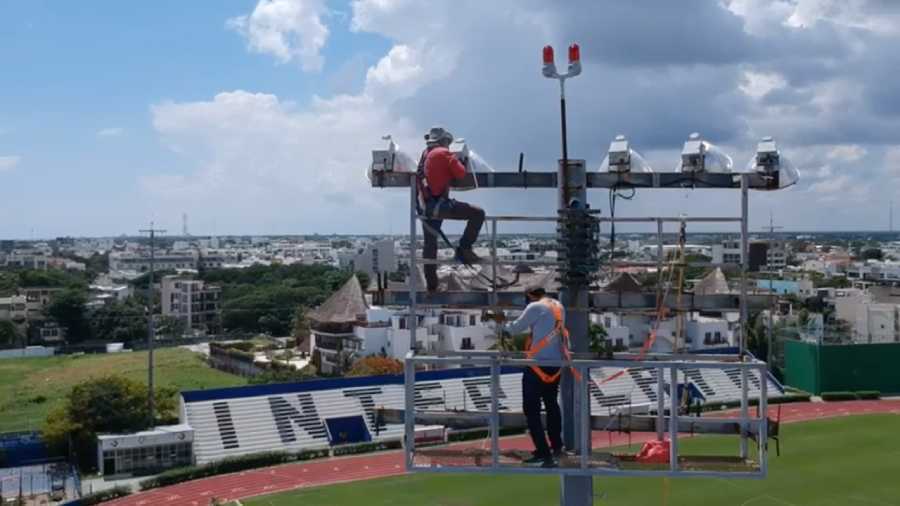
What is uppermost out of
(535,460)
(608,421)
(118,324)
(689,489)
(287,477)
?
(608,421)

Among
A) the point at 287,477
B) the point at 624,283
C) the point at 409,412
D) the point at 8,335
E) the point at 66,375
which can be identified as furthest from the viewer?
the point at 8,335

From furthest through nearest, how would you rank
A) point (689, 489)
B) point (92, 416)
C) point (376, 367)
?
point (376, 367) < point (92, 416) < point (689, 489)

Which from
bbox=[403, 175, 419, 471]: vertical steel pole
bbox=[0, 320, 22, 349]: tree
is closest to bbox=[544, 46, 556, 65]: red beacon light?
bbox=[403, 175, 419, 471]: vertical steel pole

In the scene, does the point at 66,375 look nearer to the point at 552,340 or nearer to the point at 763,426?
the point at 552,340

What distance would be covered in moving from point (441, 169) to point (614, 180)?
1.29 meters

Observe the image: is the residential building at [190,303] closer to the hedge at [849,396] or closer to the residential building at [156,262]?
the residential building at [156,262]

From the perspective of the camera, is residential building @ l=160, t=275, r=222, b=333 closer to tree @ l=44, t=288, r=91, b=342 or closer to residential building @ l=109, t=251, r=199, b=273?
tree @ l=44, t=288, r=91, b=342

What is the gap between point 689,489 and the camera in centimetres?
2486

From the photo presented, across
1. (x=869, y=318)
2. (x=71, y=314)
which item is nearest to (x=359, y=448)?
(x=869, y=318)

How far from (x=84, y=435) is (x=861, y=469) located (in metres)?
26.8

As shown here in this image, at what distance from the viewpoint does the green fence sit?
41875 millimetres

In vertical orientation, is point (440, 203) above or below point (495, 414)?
above

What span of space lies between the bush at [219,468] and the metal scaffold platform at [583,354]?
23505 millimetres

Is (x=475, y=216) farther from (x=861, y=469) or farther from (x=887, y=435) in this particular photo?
(x=887, y=435)
